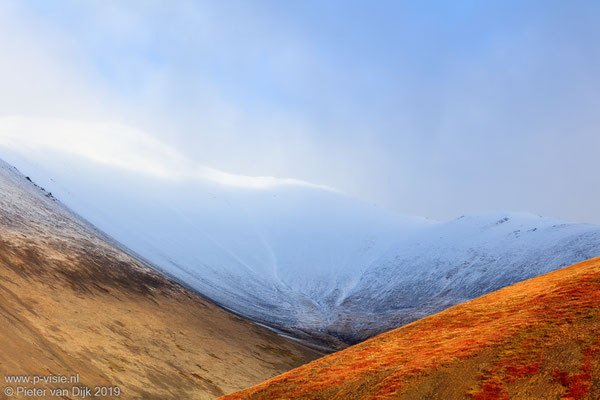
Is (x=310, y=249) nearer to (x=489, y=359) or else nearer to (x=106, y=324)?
(x=106, y=324)

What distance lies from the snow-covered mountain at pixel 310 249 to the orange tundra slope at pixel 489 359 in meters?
42.0

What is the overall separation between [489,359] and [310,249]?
89.8m

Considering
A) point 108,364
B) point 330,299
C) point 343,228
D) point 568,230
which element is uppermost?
point 568,230

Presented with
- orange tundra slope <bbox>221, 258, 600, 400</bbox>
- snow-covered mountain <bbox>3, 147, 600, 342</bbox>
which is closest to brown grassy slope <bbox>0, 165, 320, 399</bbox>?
orange tundra slope <bbox>221, 258, 600, 400</bbox>

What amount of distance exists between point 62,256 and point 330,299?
51344 millimetres

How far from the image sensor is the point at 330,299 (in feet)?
238

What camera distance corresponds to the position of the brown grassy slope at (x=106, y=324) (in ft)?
54.3

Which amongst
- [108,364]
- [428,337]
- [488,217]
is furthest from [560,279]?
[488,217]

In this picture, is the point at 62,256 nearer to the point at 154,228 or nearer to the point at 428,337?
the point at 428,337

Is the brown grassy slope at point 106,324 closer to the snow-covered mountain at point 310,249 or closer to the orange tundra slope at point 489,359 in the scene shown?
the orange tundra slope at point 489,359

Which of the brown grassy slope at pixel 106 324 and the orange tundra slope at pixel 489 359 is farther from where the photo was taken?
the brown grassy slope at pixel 106 324

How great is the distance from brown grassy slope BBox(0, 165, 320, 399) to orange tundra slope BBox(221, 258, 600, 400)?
10741 millimetres

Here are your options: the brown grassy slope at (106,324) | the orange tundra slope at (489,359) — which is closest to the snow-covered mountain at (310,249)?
the brown grassy slope at (106,324)

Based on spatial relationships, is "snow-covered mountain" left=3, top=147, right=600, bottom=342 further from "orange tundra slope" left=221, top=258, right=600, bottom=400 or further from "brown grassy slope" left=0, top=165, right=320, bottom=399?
"orange tundra slope" left=221, top=258, right=600, bottom=400
